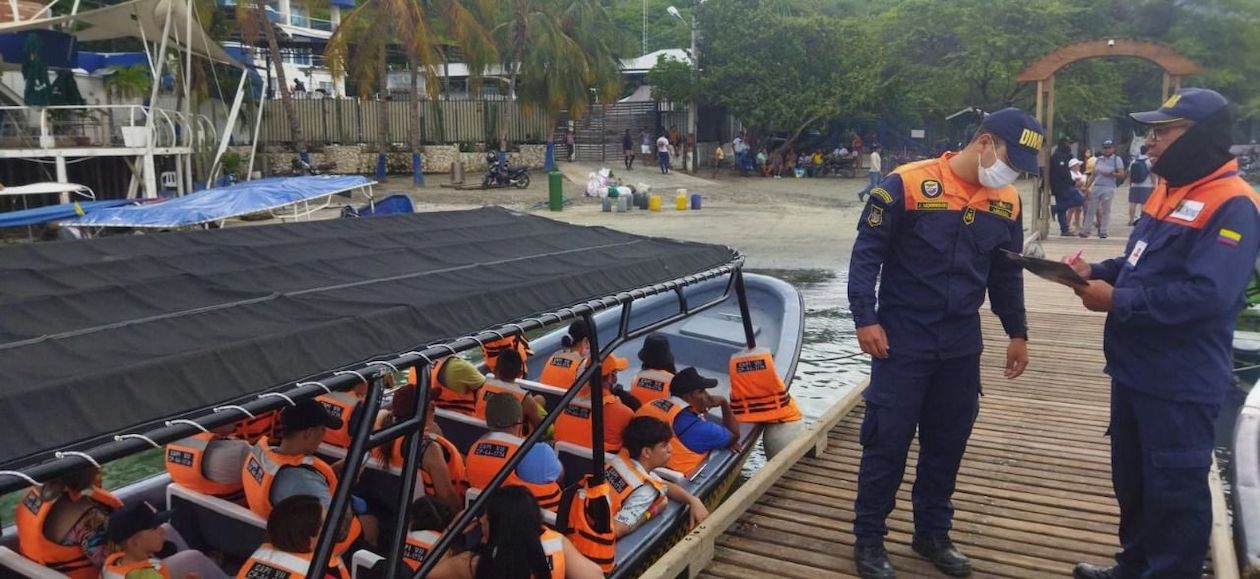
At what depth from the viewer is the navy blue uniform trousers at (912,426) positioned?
11.0 feet

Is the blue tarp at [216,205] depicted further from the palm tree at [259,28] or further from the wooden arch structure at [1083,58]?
the palm tree at [259,28]

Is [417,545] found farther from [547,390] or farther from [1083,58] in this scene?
[1083,58]

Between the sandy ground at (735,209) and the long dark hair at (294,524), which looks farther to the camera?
the sandy ground at (735,209)

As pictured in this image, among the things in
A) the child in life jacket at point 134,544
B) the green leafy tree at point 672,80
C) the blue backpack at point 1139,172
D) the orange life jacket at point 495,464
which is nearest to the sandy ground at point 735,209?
the green leafy tree at point 672,80

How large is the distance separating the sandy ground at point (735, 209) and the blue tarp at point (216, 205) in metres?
6.20

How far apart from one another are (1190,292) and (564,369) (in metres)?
3.12

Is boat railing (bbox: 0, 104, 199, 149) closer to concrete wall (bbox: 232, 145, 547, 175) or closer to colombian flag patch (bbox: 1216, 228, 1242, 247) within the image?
concrete wall (bbox: 232, 145, 547, 175)

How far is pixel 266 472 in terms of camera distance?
3.34m

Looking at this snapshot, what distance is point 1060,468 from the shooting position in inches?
189

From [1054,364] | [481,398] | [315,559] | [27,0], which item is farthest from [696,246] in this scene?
[27,0]

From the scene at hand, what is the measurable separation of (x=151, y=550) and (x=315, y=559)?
2.80 ft

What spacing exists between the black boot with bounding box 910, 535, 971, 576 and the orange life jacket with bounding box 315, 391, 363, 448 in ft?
8.25

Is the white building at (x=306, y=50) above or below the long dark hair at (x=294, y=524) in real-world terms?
above

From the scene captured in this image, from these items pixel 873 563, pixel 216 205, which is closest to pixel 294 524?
pixel 873 563
